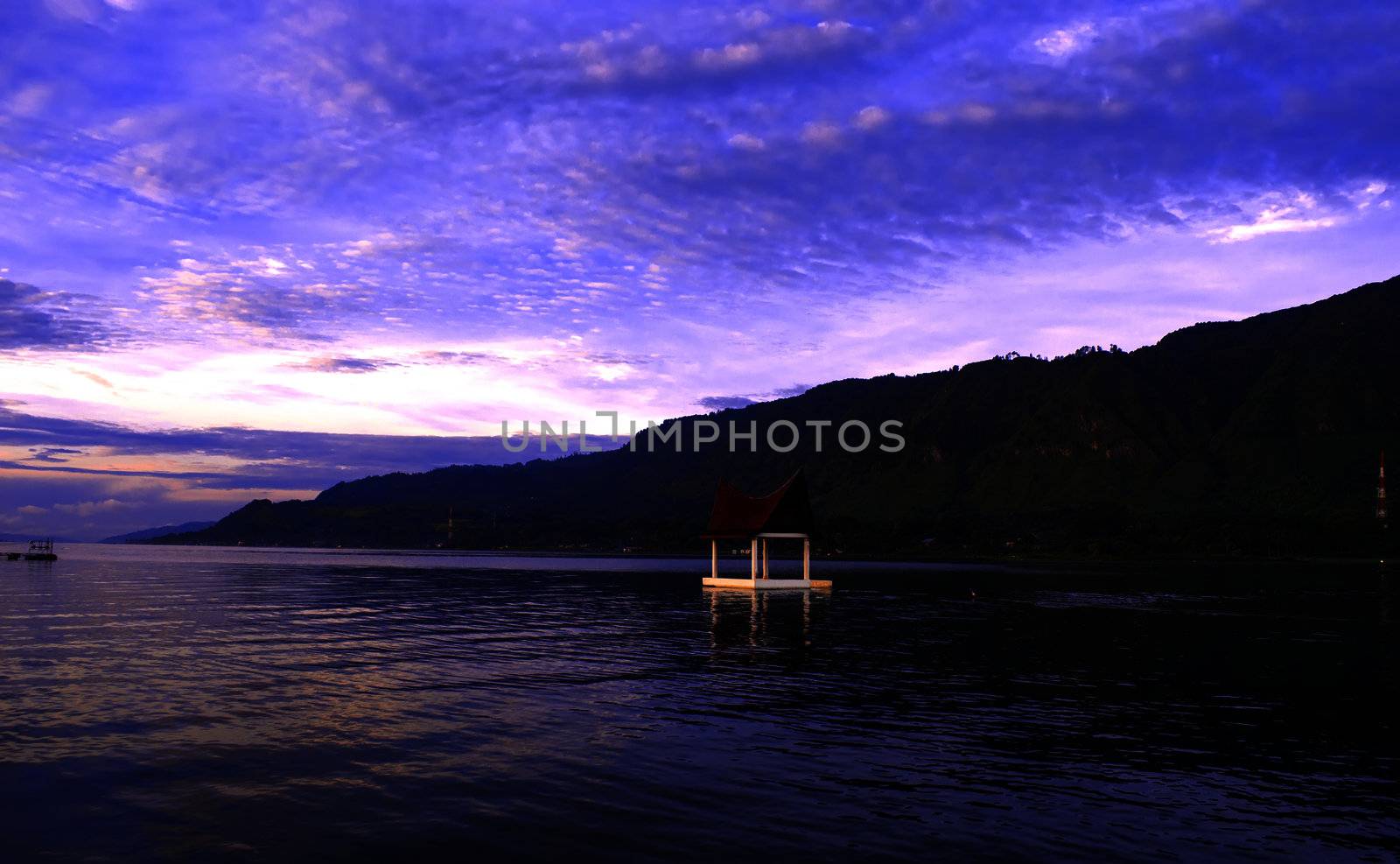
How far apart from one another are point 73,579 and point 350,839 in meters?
88.4

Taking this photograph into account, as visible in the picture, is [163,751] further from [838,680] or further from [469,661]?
[838,680]

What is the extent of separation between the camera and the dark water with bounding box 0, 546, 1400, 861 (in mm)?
13398

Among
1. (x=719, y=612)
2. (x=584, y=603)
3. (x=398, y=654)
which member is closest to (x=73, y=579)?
(x=584, y=603)

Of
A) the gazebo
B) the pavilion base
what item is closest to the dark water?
the gazebo

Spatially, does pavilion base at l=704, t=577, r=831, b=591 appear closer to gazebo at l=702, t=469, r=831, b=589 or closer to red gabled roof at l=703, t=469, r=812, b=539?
gazebo at l=702, t=469, r=831, b=589

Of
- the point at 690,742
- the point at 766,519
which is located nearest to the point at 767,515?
the point at 766,519

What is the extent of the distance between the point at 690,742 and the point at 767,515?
53.5 meters

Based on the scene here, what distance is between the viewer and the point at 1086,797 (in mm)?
15477

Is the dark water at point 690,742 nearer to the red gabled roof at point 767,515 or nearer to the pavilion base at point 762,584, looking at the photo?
the red gabled roof at point 767,515

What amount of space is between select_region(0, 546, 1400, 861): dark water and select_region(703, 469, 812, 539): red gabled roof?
28.4 m

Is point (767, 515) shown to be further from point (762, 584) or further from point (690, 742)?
A: point (690, 742)

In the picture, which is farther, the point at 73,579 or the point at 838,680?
the point at 73,579

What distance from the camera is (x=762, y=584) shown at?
3007 inches

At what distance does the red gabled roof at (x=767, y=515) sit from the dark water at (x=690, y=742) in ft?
93.0
